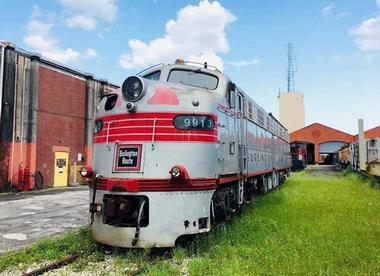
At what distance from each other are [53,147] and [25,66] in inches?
179

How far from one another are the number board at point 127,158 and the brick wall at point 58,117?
1477 cm

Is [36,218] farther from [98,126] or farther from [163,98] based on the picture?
[163,98]

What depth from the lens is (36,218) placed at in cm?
1062

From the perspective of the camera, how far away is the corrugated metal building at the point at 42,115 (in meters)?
18.1

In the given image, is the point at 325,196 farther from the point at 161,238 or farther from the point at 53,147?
the point at 53,147

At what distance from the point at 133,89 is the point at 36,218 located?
5.94 m

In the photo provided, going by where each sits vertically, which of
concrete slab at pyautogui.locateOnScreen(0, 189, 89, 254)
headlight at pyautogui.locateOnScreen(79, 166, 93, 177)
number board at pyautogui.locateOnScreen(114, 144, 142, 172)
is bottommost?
concrete slab at pyautogui.locateOnScreen(0, 189, 89, 254)

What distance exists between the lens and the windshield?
7684 mm

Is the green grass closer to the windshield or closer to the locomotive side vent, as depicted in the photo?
the locomotive side vent

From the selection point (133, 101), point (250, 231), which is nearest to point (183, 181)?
point (133, 101)

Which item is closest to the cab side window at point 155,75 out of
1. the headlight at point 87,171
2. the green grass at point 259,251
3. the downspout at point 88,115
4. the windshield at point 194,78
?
the windshield at point 194,78

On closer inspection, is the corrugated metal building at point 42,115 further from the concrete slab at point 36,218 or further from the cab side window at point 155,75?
the cab side window at point 155,75

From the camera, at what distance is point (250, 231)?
8.04 m

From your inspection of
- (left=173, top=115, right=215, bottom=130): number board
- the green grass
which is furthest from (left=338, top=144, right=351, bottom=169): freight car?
(left=173, top=115, right=215, bottom=130): number board
